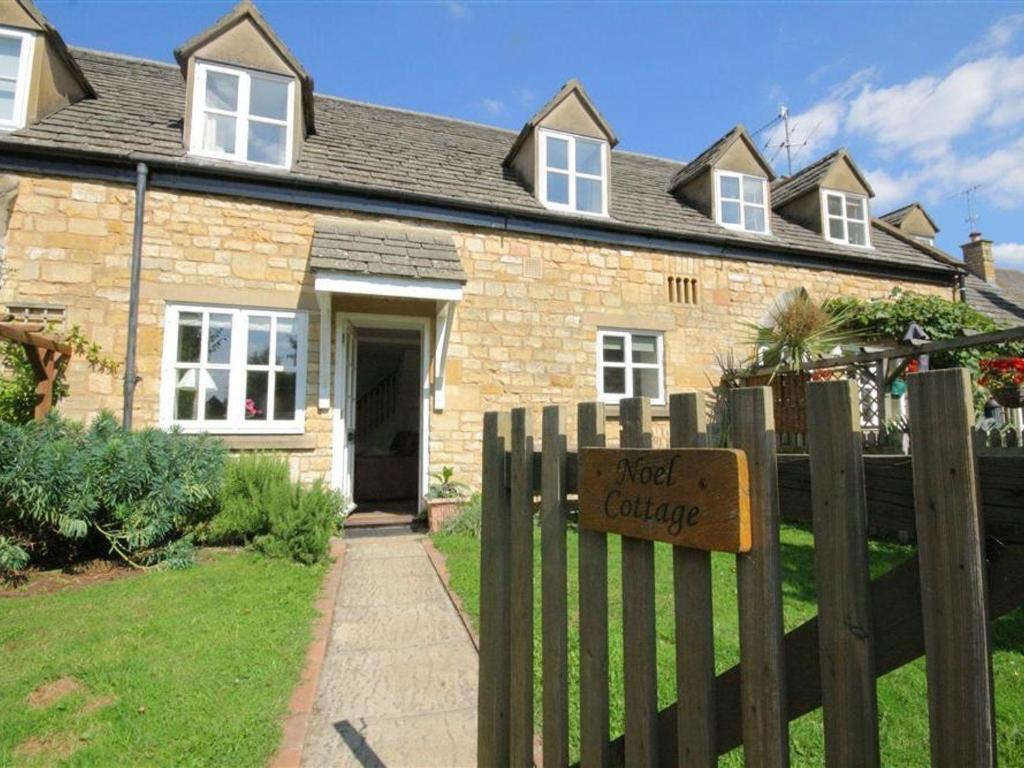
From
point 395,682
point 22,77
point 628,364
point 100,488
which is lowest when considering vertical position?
point 395,682

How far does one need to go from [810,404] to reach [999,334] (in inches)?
249

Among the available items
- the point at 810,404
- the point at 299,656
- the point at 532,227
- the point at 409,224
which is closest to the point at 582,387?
the point at 532,227

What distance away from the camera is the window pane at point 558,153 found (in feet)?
32.7

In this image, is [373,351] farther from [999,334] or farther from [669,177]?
[999,334]

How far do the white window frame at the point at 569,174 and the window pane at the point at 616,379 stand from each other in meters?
2.79

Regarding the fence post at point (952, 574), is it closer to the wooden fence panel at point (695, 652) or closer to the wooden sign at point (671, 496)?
the wooden sign at point (671, 496)

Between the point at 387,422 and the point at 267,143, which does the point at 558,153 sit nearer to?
the point at 267,143

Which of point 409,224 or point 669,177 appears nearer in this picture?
point 409,224

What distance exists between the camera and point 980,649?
98cm

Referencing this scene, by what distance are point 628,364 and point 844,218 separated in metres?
6.78

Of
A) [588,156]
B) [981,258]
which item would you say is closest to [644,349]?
[588,156]

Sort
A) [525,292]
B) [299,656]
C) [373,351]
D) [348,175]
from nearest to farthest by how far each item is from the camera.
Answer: [299,656] < [348,175] < [525,292] < [373,351]

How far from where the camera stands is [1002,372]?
8.34m

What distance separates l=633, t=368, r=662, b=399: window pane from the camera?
977cm
